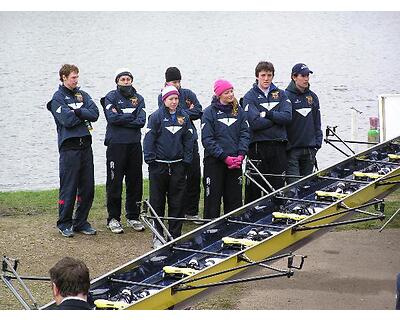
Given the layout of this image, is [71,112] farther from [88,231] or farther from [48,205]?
[48,205]

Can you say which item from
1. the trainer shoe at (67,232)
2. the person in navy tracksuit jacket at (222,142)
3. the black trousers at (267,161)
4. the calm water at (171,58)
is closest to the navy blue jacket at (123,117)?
the person in navy tracksuit jacket at (222,142)

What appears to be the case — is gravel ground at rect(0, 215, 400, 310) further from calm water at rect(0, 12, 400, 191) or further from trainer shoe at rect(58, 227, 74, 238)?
calm water at rect(0, 12, 400, 191)

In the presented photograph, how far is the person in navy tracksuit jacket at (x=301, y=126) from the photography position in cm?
1110

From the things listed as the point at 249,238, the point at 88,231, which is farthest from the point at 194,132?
the point at 249,238

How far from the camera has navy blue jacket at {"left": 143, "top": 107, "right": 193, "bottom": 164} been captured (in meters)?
10.3

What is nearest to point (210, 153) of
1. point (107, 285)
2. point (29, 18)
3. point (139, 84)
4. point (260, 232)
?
point (260, 232)

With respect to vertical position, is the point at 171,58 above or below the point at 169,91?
above

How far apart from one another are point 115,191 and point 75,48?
1127 inches

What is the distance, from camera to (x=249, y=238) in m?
8.55

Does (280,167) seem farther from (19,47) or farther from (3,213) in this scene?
(19,47)

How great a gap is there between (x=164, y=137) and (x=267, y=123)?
116 cm

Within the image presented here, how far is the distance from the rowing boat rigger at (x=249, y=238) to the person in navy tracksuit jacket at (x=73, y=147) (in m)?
2.37

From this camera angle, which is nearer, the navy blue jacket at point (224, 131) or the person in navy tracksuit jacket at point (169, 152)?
the person in navy tracksuit jacket at point (169, 152)

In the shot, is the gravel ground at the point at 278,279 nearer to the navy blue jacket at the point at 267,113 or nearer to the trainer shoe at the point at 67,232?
the trainer shoe at the point at 67,232
